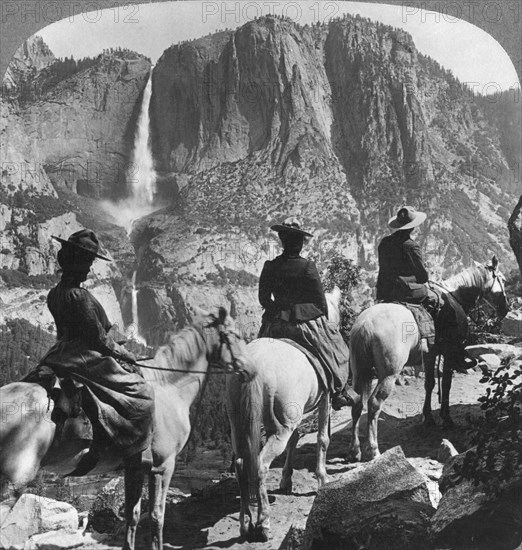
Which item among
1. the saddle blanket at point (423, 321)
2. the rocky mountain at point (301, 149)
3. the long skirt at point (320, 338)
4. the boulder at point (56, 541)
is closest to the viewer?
the boulder at point (56, 541)

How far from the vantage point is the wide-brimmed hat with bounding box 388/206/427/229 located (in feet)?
31.2

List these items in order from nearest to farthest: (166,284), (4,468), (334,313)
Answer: (4,468) < (166,284) < (334,313)

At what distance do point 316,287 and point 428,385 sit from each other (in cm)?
232

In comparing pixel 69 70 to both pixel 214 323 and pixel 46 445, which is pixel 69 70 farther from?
pixel 46 445

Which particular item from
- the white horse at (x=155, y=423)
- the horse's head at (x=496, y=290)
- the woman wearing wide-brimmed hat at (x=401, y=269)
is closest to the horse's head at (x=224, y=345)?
the white horse at (x=155, y=423)

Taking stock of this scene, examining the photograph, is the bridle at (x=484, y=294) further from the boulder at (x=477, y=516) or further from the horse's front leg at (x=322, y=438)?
the boulder at (x=477, y=516)

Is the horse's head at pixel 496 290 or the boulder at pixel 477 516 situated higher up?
the horse's head at pixel 496 290

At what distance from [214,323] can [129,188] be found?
2110 mm

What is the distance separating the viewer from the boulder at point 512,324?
1083 centimetres

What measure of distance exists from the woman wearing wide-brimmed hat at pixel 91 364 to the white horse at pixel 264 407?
998 mm

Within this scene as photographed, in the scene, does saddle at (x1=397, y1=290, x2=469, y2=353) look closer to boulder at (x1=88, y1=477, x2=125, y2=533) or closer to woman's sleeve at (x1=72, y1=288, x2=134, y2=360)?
boulder at (x1=88, y1=477, x2=125, y2=533)

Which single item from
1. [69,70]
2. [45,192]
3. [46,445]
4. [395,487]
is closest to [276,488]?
[395,487]

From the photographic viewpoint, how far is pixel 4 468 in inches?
258

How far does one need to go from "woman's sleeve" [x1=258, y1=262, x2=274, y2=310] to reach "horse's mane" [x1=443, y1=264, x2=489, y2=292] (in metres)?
2.82
